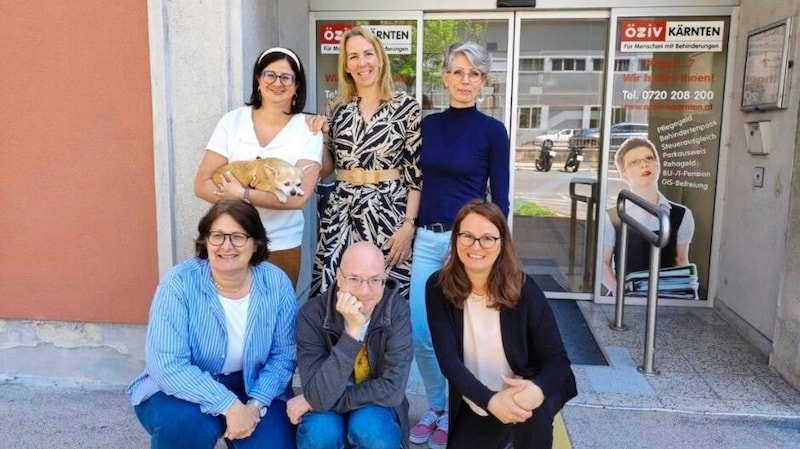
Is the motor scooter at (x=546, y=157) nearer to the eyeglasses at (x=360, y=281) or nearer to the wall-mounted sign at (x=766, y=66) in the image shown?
the wall-mounted sign at (x=766, y=66)

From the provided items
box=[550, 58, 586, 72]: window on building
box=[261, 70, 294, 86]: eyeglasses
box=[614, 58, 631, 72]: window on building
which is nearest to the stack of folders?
box=[614, 58, 631, 72]: window on building

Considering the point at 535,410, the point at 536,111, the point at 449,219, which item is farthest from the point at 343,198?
the point at 536,111

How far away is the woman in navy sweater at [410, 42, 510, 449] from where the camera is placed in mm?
2609

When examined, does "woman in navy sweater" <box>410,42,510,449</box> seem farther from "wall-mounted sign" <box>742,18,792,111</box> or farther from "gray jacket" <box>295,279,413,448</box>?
"wall-mounted sign" <box>742,18,792,111</box>

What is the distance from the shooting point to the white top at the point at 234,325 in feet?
7.76

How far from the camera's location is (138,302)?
11.5ft

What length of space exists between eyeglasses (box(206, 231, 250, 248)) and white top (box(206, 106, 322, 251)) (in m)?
0.44

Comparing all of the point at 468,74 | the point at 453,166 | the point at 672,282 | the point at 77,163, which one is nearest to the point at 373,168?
the point at 453,166

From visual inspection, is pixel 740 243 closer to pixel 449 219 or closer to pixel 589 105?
pixel 589 105

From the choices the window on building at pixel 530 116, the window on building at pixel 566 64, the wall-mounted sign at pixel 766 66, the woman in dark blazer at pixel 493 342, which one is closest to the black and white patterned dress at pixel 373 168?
the woman in dark blazer at pixel 493 342

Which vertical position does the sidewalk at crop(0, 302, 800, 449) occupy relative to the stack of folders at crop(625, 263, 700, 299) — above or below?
below

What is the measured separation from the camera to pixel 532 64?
490 cm

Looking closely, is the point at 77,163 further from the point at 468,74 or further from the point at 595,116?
the point at 595,116

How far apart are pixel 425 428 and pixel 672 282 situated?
9.88ft
